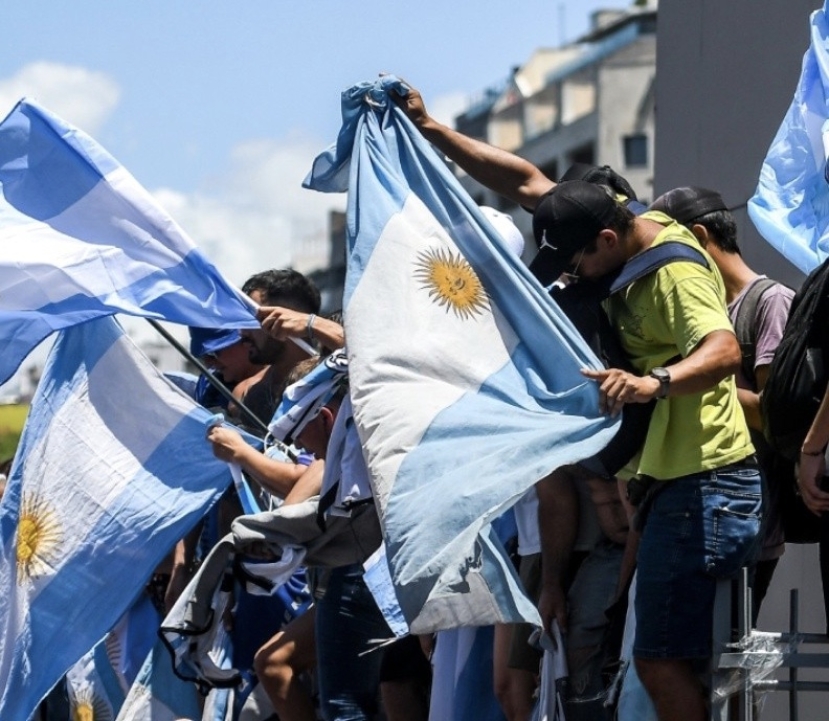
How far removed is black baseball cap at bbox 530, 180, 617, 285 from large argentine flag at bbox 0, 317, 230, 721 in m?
2.63

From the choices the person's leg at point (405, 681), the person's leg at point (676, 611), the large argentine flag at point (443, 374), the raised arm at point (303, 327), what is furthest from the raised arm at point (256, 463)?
the person's leg at point (676, 611)

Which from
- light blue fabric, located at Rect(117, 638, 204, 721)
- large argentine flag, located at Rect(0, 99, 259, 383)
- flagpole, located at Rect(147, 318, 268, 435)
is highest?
large argentine flag, located at Rect(0, 99, 259, 383)

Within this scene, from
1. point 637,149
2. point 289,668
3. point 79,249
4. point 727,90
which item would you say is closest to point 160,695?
point 289,668

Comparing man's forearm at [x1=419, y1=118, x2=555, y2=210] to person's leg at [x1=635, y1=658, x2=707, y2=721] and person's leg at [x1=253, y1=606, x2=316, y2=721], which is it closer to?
person's leg at [x1=635, y1=658, x2=707, y2=721]

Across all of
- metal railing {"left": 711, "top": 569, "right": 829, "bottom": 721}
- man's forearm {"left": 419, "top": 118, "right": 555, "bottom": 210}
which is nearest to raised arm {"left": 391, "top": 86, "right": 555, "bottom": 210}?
man's forearm {"left": 419, "top": 118, "right": 555, "bottom": 210}

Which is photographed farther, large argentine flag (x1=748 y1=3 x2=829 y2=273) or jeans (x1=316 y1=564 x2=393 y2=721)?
jeans (x1=316 y1=564 x2=393 y2=721)

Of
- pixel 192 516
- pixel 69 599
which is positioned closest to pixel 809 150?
pixel 192 516

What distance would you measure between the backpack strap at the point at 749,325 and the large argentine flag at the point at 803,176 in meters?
0.39

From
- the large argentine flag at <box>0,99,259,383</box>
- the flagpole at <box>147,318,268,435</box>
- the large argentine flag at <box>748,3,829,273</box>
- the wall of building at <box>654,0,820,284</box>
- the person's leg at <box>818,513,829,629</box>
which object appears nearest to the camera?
the person's leg at <box>818,513,829,629</box>

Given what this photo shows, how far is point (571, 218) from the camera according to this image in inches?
230

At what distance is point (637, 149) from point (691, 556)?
5472 centimetres

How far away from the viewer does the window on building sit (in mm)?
59594

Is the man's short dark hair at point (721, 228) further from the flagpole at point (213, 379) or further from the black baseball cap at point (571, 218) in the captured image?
the flagpole at point (213, 379)

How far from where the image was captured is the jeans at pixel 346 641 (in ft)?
22.7
